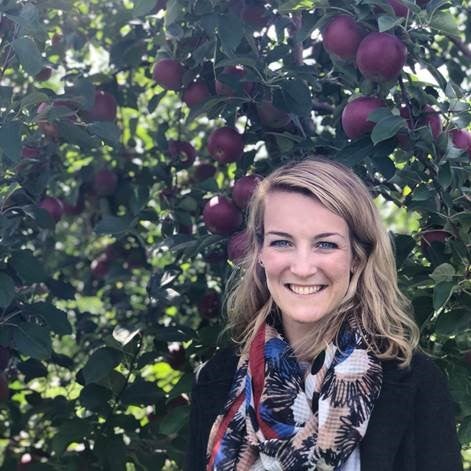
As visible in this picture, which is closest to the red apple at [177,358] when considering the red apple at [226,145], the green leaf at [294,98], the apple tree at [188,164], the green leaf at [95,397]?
the apple tree at [188,164]

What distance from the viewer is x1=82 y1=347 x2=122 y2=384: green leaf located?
255cm

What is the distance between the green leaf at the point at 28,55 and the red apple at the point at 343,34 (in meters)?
0.64

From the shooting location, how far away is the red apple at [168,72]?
8.49ft

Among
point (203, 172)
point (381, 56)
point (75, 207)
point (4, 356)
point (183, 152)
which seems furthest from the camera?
point (75, 207)

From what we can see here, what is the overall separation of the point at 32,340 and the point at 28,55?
0.67 m

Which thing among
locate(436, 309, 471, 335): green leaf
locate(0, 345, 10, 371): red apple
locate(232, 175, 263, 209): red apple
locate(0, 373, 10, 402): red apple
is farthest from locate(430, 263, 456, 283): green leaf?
locate(0, 373, 10, 402): red apple

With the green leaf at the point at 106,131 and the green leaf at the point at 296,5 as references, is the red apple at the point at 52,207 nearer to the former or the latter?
the green leaf at the point at 106,131

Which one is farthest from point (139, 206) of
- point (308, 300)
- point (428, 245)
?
point (308, 300)

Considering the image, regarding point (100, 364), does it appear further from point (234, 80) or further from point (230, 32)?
point (230, 32)

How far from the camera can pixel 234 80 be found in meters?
2.40

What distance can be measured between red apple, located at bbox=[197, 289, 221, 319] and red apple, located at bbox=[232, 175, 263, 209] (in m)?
0.47

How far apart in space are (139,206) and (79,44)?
0.59 metres

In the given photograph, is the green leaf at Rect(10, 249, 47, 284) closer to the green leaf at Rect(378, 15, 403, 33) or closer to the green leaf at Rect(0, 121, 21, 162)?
the green leaf at Rect(0, 121, 21, 162)

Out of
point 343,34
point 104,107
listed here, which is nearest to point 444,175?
point 343,34
